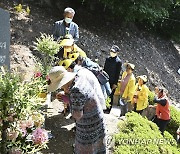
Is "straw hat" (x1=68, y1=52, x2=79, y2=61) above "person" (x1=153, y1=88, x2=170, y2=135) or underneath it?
above

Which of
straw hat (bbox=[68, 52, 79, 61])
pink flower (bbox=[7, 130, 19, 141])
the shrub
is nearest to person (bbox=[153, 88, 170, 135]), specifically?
straw hat (bbox=[68, 52, 79, 61])

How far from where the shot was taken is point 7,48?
563 centimetres

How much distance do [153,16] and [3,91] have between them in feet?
31.2

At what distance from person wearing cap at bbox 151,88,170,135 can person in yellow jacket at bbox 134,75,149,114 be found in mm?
257

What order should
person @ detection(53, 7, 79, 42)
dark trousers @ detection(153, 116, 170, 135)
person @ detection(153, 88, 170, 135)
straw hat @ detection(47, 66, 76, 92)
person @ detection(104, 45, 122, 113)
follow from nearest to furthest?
straw hat @ detection(47, 66, 76, 92), person @ detection(104, 45, 122, 113), person @ detection(53, 7, 79, 42), person @ detection(153, 88, 170, 135), dark trousers @ detection(153, 116, 170, 135)

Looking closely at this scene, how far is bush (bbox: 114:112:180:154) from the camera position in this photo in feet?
18.3

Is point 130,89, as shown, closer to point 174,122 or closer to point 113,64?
point 113,64

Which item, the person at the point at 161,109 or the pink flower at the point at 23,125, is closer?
the pink flower at the point at 23,125

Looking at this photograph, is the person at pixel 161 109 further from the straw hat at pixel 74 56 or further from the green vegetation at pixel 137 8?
the green vegetation at pixel 137 8

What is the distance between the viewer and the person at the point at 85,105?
3.86 m

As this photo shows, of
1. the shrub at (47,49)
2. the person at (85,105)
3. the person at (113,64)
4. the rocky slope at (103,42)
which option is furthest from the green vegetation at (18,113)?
the rocky slope at (103,42)

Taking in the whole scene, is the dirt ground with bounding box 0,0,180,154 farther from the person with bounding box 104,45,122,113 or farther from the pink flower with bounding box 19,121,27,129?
the pink flower with bounding box 19,121,27,129

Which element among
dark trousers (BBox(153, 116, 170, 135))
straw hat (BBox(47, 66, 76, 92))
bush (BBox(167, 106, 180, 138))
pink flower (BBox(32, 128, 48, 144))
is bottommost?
bush (BBox(167, 106, 180, 138))

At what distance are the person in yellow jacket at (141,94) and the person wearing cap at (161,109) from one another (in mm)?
257
